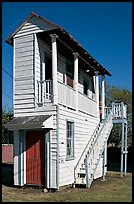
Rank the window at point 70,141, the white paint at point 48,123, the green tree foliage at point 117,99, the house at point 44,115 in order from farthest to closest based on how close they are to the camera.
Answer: the green tree foliage at point 117,99 → the window at point 70,141 → the house at point 44,115 → the white paint at point 48,123

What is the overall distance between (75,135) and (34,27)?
5269mm

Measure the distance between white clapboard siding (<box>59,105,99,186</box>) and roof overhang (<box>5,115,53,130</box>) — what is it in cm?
69

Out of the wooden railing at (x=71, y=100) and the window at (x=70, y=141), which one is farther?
the window at (x=70, y=141)

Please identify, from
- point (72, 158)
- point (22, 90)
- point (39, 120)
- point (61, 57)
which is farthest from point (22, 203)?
point (61, 57)

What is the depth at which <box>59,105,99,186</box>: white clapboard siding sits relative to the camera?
11336mm

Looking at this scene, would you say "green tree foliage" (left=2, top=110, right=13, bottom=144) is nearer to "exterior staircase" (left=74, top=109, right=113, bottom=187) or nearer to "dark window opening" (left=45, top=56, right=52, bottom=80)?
"exterior staircase" (left=74, top=109, right=113, bottom=187)

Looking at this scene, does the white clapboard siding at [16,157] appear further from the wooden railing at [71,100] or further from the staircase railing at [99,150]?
the staircase railing at [99,150]

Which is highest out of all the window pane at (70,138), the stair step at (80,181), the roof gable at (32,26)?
the roof gable at (32,26)

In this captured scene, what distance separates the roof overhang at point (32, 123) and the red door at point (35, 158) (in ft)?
2.17

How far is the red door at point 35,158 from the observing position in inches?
444

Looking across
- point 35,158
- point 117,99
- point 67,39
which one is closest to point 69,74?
point 67,39

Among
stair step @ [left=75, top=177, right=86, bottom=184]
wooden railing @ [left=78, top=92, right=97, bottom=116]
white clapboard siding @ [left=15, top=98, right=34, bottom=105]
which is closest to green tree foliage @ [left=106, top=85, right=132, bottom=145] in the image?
wooden railing @ [left=78, top=92, right=97, bottom=116]

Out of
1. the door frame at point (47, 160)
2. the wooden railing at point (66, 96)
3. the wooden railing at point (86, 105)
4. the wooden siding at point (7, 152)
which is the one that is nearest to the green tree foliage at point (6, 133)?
the wooden siding at point (7, 152)

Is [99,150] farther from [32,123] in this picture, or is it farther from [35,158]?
Result: [32,123]
